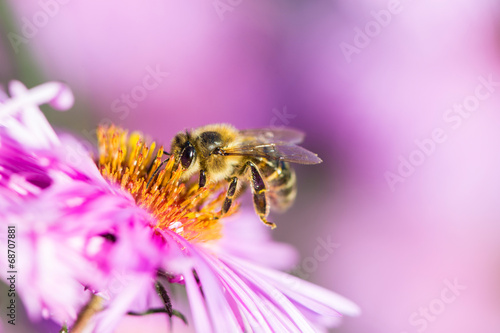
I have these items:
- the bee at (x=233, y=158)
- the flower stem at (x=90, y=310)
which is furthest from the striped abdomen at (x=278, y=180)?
the flower stem at (x=90, y=310)

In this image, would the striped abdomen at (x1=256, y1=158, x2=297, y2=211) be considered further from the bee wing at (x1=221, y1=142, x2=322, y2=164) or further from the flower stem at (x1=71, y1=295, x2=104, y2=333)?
the flower stem at (x1=71, y1=295, x2=104, y2=333)

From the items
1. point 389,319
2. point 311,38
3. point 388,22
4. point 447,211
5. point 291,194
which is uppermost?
point 388,22

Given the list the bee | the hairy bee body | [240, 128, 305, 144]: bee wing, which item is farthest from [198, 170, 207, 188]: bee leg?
[240, 128, 305, 144]: bee wing

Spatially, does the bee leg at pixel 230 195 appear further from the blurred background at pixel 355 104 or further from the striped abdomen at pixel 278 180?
the blurred background at pixel 355 104

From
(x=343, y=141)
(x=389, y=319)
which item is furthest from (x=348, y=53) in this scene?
(x=389, y=319)

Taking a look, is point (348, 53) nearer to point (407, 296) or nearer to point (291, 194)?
point (407, 296)

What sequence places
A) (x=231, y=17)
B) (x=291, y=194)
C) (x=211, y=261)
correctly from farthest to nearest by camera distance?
(x=231, y=17)
(x=291, y=194)
(x=211, y=261)
